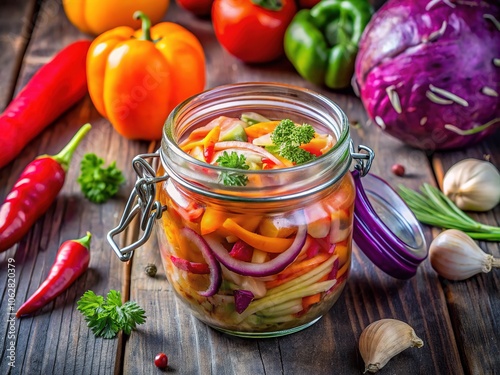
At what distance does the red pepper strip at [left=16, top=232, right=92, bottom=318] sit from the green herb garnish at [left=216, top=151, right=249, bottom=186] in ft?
1.79

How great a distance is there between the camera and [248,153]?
1.36 metres

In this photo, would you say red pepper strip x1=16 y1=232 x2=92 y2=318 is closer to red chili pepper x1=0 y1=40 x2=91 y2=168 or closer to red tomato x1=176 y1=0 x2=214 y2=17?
red chili pepper x1=0 y1=40 x2=91 y2=168

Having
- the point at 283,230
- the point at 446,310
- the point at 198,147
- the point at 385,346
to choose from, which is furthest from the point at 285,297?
the point at 446,310

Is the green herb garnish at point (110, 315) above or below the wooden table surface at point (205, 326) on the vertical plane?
above

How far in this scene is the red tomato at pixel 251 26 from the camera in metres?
2.46

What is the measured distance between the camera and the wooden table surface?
146cm

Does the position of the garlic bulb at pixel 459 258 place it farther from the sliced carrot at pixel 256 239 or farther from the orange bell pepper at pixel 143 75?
the orange bell pepper at pixel 143 75

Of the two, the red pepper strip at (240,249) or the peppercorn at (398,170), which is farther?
the peppercorn at (398,170)

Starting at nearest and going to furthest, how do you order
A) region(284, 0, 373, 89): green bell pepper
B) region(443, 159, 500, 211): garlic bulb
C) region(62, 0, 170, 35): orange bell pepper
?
region(443, 159, 500, 211): garlic bulb → region(284, 0, 373, 89): green bell pepper → region(62, 0, 170, 35): orange bell pepper

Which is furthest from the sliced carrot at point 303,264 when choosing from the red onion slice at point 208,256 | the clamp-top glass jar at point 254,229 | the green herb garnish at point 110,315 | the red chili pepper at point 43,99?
the red chili pepper at point 43,99

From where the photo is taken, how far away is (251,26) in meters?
2.47

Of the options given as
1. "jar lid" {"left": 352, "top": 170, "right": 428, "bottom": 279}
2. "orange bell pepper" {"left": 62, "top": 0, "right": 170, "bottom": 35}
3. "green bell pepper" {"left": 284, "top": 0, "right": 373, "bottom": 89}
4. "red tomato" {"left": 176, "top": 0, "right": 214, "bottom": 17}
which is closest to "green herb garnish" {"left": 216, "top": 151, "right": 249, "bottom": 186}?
"jar lid" {"left": 352, "top": 170, "right": 428, "bottom": 279}

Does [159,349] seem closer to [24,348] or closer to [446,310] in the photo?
[24,348]

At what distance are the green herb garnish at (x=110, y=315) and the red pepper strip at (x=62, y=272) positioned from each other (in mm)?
115
